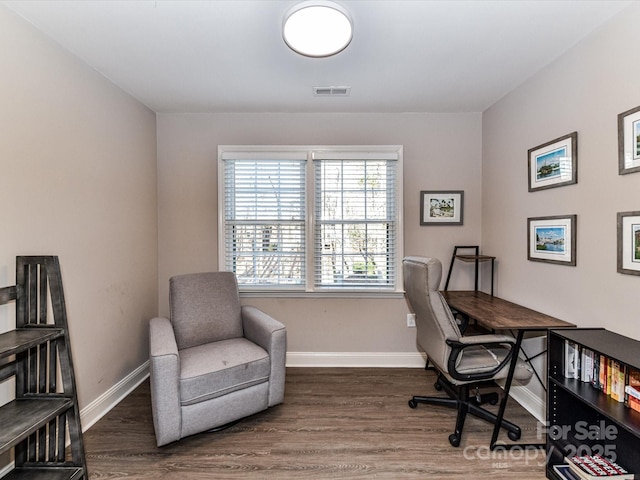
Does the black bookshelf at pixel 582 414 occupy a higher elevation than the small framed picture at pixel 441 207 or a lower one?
lower

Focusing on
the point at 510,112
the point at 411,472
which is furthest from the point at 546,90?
the point at 411,472

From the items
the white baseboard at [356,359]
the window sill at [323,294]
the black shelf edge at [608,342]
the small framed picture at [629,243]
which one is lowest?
the white baseboard at [356,359]

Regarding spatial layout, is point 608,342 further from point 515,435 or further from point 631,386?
point 515,435

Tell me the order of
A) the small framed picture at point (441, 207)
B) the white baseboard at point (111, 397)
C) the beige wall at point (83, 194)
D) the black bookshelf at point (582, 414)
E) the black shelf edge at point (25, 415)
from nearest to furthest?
Answer: 1. the black shelf edge at point (25, 415)
2. the black bookshelf at point (582, 414)
3. the beige wall at point (83, 194)
4. the white baseboard at point (111, 397)
5. the small framed picture at point (441, 207)

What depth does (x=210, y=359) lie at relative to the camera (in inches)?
85.3

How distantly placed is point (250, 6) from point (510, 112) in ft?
7.05

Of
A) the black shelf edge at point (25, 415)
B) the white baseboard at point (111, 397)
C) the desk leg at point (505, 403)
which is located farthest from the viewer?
the white baseboard at point (111, 397)

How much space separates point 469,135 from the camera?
3076mm

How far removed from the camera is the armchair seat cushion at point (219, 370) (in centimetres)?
196

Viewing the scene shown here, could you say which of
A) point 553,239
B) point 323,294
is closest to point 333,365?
point 323,294

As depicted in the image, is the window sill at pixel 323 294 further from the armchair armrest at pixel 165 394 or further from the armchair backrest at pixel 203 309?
the armchair armrest at pixel 165 394

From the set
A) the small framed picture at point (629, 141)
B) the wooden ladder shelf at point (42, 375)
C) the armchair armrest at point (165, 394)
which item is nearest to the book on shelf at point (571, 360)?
the small framed picture at point (629, 141)

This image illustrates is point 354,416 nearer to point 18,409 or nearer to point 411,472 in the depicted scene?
point 411,472

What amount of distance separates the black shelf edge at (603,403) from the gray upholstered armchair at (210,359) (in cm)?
166
